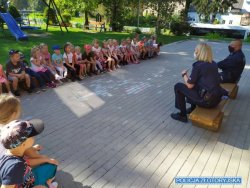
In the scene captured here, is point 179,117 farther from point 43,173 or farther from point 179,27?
point 179,27

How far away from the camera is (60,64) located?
25.4ft

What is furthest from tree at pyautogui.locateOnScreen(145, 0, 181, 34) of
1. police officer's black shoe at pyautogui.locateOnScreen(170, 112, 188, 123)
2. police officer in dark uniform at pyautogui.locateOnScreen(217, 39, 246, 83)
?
→ police officer's black shoe at pyautogui.locateOnScreen(170, 112, 188, 123)

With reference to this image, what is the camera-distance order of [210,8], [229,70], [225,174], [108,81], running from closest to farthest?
[225,174] < [229,70] < [108,81] < [210,8]

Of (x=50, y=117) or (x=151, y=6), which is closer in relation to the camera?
(x=50, y=117)

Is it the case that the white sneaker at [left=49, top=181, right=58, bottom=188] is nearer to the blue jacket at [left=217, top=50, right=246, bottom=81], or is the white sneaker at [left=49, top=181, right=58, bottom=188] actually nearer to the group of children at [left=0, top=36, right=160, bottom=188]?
the group of children at [left=0, top=36, right=160, bottom=188]

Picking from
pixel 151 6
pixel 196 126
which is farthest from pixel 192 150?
pixel 151 6

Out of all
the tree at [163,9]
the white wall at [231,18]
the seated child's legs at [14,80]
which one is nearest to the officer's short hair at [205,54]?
the seated child's legs at [14,80]

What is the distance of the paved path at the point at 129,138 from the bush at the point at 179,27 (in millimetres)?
18802

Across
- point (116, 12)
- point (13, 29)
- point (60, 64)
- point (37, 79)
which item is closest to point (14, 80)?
point (37, 79)

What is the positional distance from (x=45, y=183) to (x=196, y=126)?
3.28m

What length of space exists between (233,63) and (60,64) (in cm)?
479

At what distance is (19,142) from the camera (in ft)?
7.36

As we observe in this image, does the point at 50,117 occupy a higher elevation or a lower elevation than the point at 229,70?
lower

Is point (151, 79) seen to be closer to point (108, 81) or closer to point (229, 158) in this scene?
point (108, 81)
